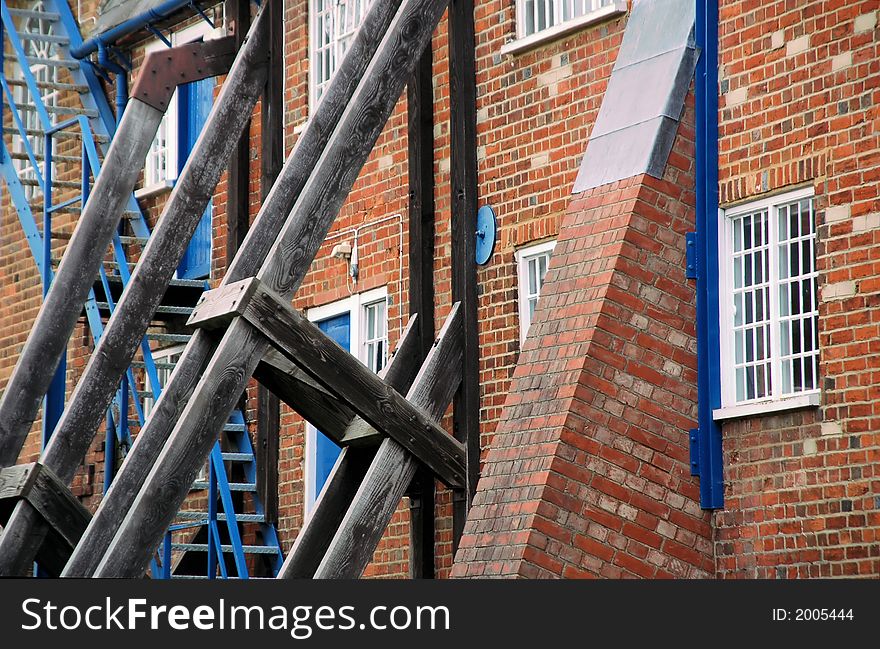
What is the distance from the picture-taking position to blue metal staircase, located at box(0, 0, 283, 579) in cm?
1447

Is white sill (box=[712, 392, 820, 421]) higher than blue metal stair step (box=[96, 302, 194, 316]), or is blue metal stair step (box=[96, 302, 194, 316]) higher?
blue metal stair step (box=[96, 302, 194, 316])

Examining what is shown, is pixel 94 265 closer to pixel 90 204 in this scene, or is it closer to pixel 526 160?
pixel 90 204

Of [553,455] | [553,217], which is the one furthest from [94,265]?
[553,455]

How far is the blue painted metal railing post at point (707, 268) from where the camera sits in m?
10.3

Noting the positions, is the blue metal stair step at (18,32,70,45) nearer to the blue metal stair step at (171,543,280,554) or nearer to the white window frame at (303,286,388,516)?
the white window frame at (303,286,388,516)

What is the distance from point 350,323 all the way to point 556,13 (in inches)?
126

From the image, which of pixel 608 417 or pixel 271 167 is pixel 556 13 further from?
pixel 608 417

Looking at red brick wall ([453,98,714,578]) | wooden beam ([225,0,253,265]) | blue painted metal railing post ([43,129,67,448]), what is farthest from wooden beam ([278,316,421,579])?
blue painted metal railing post ([43,129,67,448])

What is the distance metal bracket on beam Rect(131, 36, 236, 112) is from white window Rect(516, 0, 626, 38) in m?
2.90

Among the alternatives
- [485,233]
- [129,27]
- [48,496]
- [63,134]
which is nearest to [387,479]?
[485,233]
